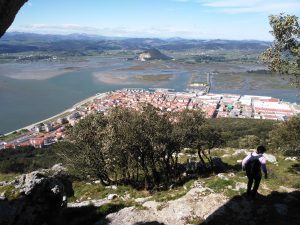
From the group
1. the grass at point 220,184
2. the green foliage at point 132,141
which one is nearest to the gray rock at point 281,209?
the grass at point 220,184

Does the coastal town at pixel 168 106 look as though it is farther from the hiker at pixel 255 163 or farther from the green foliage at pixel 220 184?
the hiker at pixel 255 163

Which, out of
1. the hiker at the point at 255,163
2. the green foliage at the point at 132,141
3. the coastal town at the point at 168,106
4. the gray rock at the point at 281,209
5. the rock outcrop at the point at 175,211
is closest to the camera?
the hiker at the point at 255,163

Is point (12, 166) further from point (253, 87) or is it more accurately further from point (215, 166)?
point (253, 87)

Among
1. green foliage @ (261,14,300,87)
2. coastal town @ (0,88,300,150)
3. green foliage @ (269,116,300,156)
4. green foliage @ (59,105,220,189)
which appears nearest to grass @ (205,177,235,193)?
green foliage @ (261,14,300,87)

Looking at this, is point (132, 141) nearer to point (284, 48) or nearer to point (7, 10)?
point (284, 48)

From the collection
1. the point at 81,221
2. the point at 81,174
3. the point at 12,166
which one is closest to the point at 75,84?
the point at 12,166

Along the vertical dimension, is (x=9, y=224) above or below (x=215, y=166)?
above

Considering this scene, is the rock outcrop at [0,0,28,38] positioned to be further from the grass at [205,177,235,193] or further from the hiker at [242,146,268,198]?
the grass at [205,177,235,193]
